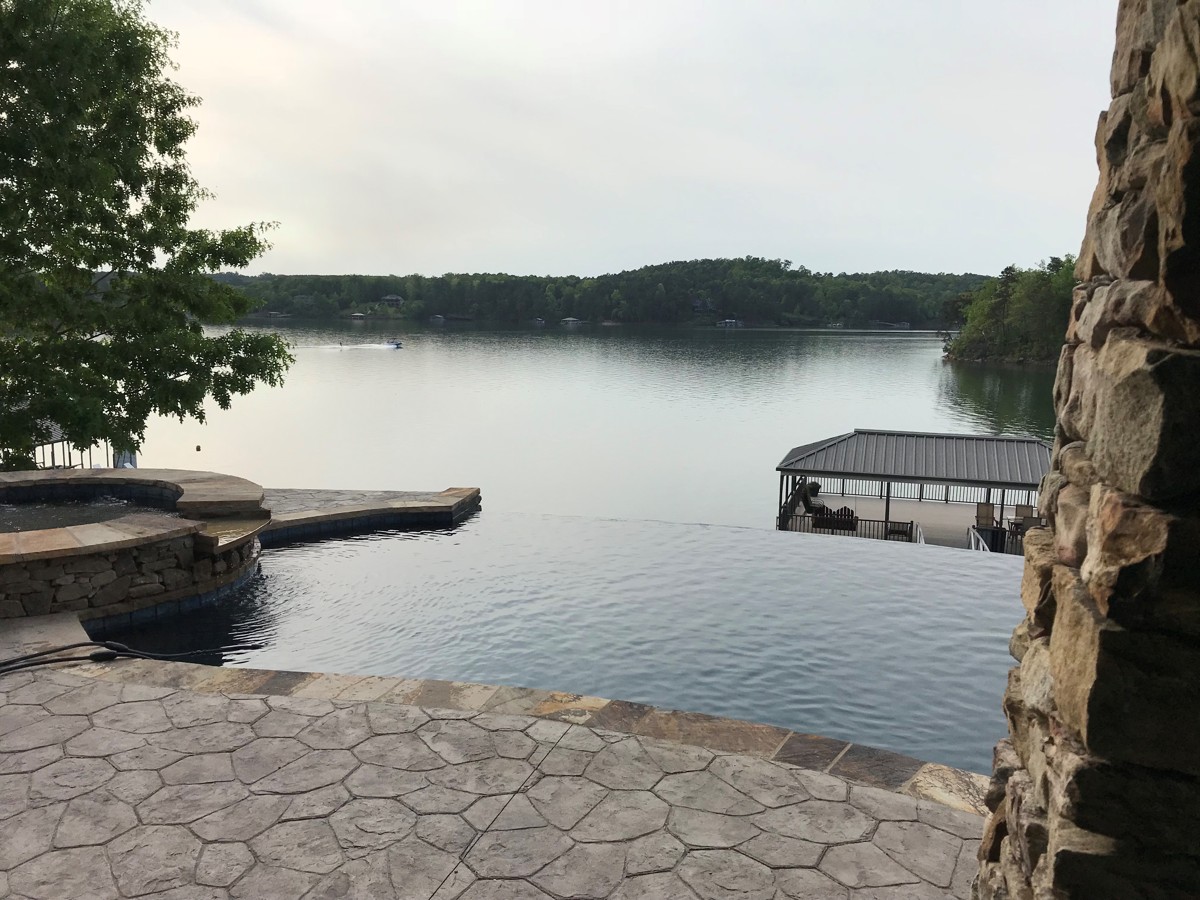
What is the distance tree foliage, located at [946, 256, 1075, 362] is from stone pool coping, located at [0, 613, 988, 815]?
252 ft

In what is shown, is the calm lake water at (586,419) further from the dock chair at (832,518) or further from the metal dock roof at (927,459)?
the metal dock roof at (927,459)

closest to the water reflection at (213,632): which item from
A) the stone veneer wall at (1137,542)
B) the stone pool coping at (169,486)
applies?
the stone pool coping at (169,486)

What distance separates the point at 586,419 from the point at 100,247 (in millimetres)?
36416

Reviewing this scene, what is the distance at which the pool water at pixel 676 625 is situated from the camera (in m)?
7.43

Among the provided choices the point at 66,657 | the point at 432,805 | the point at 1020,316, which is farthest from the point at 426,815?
the point at 1020,316

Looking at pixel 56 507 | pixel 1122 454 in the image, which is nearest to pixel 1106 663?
pixel 1122 454

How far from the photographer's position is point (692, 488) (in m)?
32.3

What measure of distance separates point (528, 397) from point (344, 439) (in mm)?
18375

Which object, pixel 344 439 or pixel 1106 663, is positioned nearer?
pixel 1106 663

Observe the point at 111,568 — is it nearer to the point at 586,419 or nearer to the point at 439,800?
the point at 439,800

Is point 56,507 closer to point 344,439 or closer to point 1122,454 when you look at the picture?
point 1122,454

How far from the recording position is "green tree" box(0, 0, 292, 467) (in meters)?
12.0

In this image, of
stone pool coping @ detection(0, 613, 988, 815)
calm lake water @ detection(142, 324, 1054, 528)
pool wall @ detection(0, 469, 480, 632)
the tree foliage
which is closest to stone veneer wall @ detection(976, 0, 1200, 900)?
stone pool coping @ detection(0, 613, 988, 815)

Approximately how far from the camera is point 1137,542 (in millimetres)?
1835
